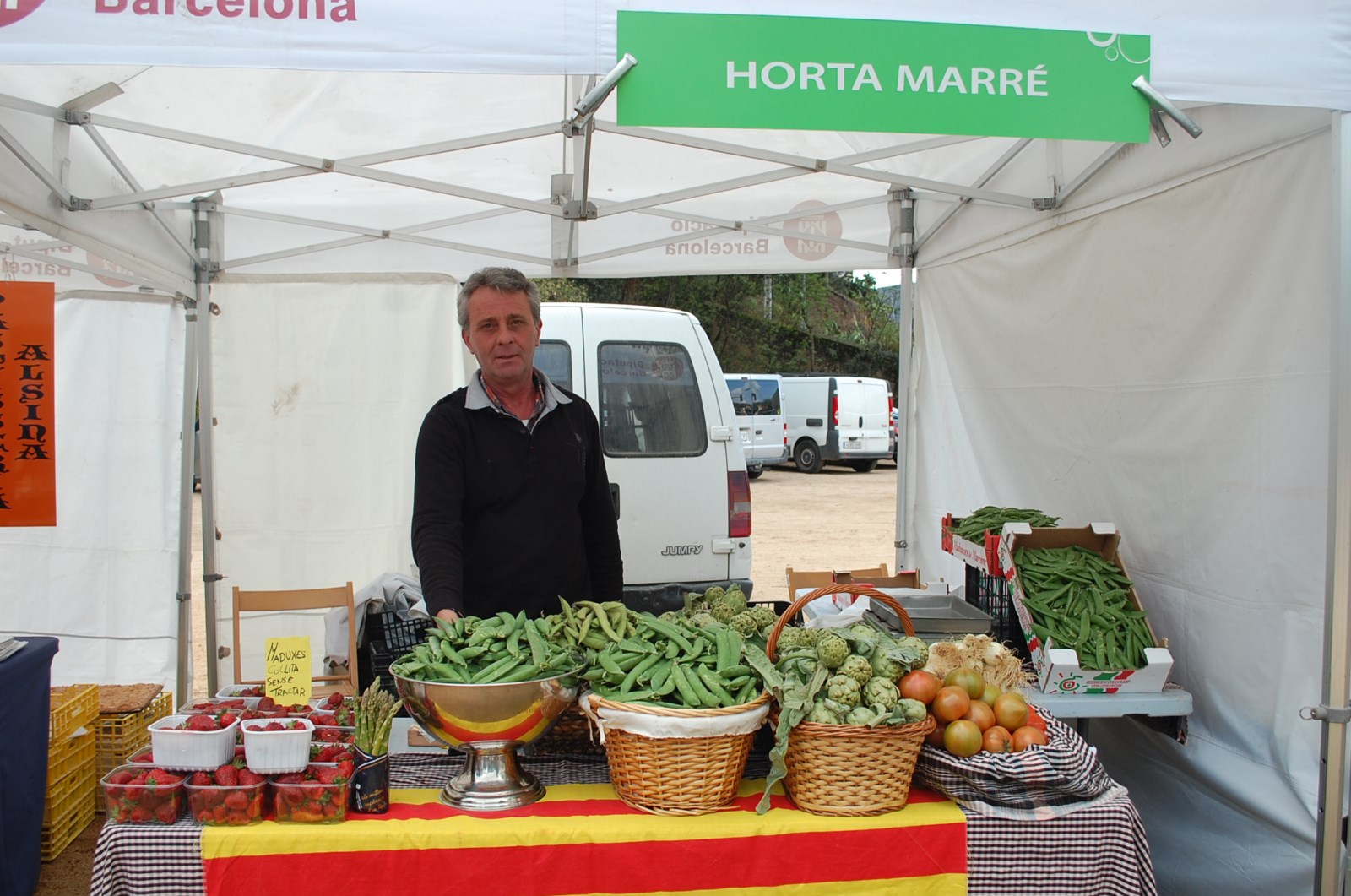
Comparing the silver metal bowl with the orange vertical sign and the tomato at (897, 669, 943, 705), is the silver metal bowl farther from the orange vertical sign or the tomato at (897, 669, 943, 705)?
the orange vertical sign

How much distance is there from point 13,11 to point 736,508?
4159 millimetres

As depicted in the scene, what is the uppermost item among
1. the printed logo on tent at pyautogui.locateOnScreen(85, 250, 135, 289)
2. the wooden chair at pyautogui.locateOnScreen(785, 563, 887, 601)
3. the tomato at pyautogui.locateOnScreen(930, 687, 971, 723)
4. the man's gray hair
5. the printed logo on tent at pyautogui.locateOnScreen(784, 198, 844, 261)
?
A: the printed logo on tent at pyautogui.locateOnScreen(784, 198, 844, 261)

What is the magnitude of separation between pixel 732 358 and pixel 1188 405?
2397 cm

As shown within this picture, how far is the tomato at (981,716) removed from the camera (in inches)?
89.5

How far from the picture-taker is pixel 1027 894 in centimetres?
216

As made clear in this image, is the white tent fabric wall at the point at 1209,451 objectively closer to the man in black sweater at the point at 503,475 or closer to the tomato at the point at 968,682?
the tomato at the point at 968,682

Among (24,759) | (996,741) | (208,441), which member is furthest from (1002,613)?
(208,441)

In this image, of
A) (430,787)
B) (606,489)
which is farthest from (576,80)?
(430,787)

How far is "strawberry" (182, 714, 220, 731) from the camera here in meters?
2.13

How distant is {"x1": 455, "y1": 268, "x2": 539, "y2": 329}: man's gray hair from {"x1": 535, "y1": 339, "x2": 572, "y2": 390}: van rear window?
251 centimetres

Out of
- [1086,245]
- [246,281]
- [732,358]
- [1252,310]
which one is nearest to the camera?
[1252,310]

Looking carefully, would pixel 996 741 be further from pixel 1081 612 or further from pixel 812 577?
pixel 812 577

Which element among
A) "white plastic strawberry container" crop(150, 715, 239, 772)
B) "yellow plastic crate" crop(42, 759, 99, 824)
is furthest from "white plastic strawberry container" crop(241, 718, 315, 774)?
"yellow plastic crate" crop(42, 759, 99, 824)

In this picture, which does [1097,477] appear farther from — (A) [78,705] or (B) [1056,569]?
(A) [78,705]
